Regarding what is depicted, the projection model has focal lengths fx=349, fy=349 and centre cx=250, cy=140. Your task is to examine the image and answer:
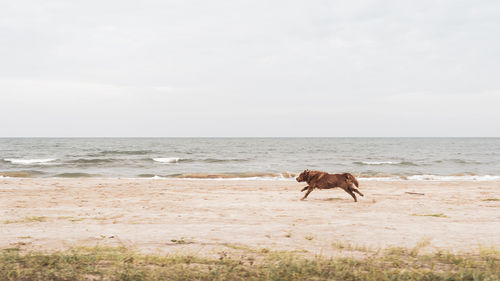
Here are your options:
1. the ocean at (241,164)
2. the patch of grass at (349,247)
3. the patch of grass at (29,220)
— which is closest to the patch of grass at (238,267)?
the patch of grass at (349,247)

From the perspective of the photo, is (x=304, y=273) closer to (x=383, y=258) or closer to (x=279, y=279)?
(x=279, y=279)

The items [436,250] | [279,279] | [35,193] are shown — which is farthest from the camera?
[35,193]

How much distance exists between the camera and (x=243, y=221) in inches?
296

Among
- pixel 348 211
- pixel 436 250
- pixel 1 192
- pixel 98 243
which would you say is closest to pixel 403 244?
pixel 436 250

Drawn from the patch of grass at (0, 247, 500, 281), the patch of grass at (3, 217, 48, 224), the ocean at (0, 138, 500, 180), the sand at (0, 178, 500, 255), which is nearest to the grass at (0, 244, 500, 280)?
the patch of grass at (0, 247, 500, 281)

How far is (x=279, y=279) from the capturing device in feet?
11.7

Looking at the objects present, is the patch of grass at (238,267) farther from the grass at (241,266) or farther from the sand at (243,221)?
the sand at (243,221)

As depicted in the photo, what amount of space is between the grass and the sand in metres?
0.61

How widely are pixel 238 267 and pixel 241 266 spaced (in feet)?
0.23

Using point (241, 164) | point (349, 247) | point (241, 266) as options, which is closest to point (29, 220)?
point (241, 266)

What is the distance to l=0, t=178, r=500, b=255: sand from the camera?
18.2ft

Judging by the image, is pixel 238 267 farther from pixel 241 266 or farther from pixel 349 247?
pixel 349 247

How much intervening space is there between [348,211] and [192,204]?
4.31 m

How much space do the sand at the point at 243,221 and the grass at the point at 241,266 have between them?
2.00ft
